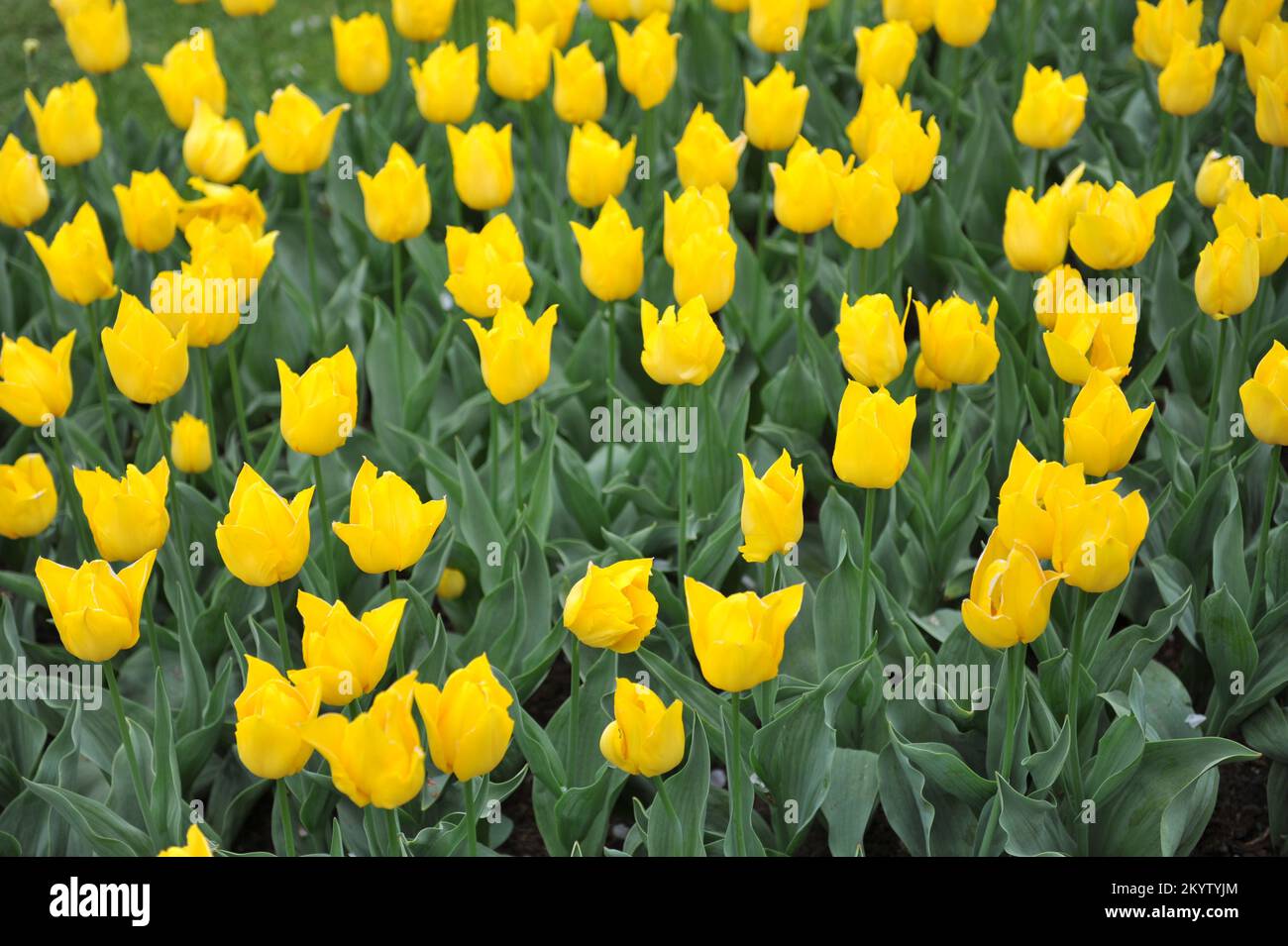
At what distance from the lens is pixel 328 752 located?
1.95 m

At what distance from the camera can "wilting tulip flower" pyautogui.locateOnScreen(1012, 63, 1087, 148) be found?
354cm

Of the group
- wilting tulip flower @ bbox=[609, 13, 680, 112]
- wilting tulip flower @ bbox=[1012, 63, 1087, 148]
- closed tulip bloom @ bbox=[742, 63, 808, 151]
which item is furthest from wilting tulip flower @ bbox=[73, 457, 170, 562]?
wilting tulip flower @ bbox=[1012, 63, 1087, 148]

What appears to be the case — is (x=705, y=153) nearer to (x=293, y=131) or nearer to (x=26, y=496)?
(x=293, y=131)

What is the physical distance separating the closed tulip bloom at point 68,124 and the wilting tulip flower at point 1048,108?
2.31 m

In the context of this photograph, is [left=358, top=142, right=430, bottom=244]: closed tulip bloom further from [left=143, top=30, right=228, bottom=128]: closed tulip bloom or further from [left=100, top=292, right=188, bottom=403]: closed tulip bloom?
[left=143, top=30, right=228, bottom=128]: closed tulip bloom

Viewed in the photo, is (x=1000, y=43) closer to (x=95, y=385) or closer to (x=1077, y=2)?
(x=1077, y=2)

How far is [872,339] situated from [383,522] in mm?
956

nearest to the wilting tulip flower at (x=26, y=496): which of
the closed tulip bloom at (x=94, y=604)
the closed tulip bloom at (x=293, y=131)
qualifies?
the closed tulip bloom at (x=94, y=604)

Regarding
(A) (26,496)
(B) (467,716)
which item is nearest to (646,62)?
(A) (26,496)

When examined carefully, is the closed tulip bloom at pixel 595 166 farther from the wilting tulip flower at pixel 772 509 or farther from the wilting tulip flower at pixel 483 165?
the wilting tulip flower at pixel 772 509

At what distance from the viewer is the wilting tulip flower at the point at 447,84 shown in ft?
12.7

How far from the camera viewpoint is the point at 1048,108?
11.7ft
